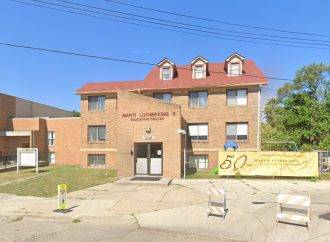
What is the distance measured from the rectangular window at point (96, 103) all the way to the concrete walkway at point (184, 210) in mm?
15201

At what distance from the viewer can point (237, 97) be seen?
32.1 meters

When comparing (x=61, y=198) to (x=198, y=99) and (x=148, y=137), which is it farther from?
(x=198, y=99)

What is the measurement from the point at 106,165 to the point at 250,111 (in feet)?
47.2

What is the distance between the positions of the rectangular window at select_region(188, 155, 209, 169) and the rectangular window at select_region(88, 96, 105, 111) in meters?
10.2

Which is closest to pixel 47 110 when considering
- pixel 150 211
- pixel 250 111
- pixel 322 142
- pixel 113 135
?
pixel 113 135

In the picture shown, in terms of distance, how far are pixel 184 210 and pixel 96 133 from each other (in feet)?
73.3

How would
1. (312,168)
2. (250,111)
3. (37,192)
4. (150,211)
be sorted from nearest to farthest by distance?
(150,211)
(37,192)
(312,168)
(250,111)

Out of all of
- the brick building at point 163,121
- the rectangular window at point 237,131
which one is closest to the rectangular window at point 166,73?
the brick building at point 163,121

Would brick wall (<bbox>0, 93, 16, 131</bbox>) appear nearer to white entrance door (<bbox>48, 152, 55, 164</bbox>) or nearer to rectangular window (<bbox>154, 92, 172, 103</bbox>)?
white entrance door (<bbox>48, 152, 55, 164</bbox>)

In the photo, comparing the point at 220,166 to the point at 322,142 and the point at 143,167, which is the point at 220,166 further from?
the point at 322,142

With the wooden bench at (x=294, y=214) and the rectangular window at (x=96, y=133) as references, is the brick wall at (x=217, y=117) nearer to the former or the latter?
the rectangular window at (x=96, y=133)

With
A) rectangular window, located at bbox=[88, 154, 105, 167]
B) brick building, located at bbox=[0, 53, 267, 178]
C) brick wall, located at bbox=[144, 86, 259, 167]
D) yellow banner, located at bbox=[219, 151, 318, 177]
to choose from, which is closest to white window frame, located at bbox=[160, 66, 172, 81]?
brick building, located at bbox=[0, 53, 267, 178]

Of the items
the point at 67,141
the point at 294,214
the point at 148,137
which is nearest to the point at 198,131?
the point at 148,137

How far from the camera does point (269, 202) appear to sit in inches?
653
